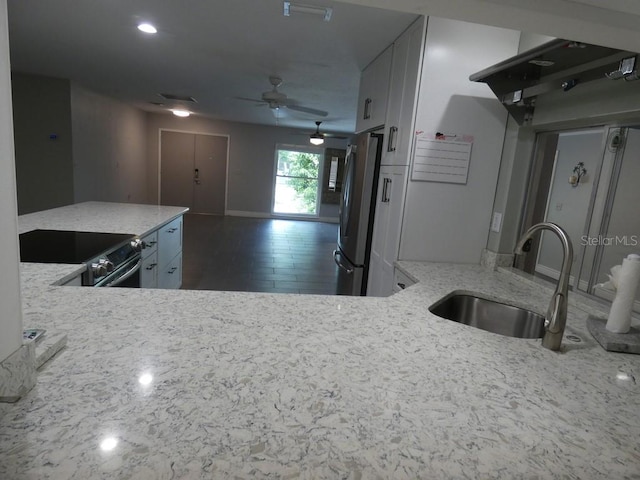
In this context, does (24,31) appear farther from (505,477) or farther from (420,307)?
(505,477)

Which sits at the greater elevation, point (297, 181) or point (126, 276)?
point (297, 181)

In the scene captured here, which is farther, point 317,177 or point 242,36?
point 317,177

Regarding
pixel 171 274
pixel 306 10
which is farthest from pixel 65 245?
pixel 306 10

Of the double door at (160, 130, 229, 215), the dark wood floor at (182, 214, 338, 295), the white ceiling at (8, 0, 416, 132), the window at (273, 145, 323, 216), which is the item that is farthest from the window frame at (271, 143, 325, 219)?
the white ceiling at (8, 0, 416, 132)

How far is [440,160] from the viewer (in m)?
2.16

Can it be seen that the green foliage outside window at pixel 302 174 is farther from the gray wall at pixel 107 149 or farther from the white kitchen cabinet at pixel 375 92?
the white kitchen cabinet at pixel 375 92

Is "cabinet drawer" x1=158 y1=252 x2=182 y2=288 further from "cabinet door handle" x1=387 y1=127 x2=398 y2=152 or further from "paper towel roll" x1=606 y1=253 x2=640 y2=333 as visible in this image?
"paper towel roll" x1=606 y1=253 x2=640 y2=333

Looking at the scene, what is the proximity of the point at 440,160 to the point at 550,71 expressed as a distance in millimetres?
657

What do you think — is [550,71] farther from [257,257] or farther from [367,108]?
[257,257]

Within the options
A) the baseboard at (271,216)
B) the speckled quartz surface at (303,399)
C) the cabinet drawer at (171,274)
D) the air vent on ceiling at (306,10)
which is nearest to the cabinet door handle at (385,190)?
the air vent on ceiling at (306,10)

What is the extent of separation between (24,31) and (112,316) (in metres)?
3.55

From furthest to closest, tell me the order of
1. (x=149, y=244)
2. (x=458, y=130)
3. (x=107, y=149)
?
(x=107, y=149) < (x=149, y=244) < (x=458, y=130)

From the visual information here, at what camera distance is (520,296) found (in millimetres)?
1743

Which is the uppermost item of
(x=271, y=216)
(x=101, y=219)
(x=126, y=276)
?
(x=101, y=219)
